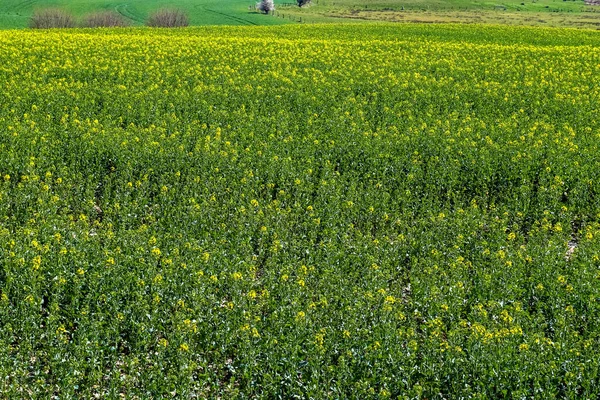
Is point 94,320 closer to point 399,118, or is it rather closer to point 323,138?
point 323,138

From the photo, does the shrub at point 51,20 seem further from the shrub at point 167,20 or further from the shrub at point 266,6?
the shrub at point 266,6

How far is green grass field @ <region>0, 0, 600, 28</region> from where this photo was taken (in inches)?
2879

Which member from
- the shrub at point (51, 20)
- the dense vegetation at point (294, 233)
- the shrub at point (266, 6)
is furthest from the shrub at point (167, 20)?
the dense vegetation at point (294, 233)

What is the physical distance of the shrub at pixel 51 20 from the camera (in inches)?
2181

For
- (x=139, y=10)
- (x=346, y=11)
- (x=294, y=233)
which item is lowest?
(x=294, y=233)

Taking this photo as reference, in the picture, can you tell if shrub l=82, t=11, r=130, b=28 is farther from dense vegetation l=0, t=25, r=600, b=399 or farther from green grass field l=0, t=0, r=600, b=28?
dense vegetation l=0, t=25, r=600, b=399

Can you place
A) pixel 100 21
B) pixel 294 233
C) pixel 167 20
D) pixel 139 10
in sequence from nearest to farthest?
pixel 294 233
pixel 167 20
pixel 100 21
pixel 139 10

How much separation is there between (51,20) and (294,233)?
4998 cm

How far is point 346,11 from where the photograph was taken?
89500 mm

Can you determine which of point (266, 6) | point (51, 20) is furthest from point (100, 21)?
point (266, 6)

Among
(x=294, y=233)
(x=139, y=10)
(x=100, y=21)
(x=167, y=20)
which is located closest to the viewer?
(x=294, y=233)

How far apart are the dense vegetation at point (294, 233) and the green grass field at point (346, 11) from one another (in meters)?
48.6

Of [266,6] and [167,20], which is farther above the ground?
[266,6]

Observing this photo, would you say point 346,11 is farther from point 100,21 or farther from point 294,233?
point 294,233
